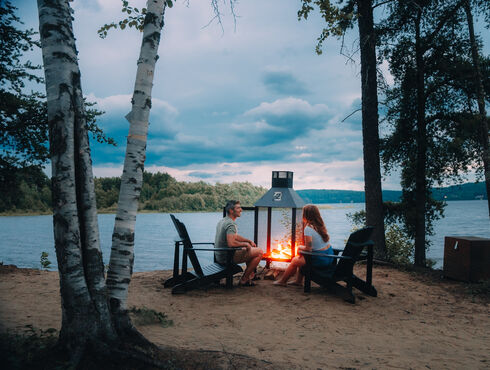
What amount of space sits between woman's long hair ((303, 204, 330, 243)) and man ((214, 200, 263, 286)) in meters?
0.98

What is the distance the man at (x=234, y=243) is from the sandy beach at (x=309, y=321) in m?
0.37

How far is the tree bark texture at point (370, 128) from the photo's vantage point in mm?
8414

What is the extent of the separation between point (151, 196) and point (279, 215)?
3869 cm

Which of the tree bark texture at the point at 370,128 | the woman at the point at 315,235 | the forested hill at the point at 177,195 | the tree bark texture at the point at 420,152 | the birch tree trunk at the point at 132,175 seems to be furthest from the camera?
the forested hill at the point at 177,195

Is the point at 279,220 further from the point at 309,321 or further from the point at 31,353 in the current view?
the point at 31,353

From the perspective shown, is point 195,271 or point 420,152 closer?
point 195,271

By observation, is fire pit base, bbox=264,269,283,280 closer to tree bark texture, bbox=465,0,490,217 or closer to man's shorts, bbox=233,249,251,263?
man's shorts, bbox=233,249,251,263

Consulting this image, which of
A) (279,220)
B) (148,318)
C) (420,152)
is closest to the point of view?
(148,318)

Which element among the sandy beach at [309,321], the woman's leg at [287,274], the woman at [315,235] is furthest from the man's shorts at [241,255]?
the woman at [315,235]

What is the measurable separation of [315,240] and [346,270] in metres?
0.63

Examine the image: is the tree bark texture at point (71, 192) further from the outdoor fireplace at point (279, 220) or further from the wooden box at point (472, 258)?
the wooden box at point (472, 258)

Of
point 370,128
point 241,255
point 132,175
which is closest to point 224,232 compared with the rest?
point 241,255

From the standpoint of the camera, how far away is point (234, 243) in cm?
546

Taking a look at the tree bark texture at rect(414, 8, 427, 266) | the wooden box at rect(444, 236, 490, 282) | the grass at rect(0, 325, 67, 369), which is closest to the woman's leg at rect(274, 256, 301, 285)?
the wooden box at rect(444, 236, 490, 282)
